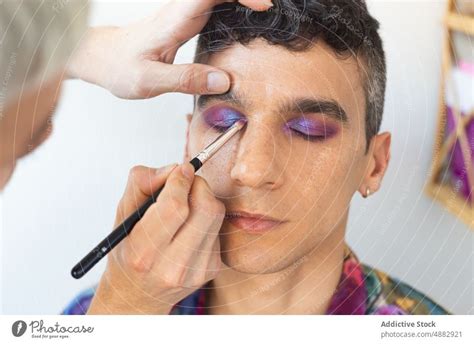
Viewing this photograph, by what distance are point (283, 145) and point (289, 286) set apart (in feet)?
0.47

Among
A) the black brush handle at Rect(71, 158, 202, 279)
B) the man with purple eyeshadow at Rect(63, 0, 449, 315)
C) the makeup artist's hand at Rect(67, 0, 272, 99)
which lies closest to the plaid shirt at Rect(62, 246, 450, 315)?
the man with purple eyeshadow at Rect(63, 0, 449, 315)

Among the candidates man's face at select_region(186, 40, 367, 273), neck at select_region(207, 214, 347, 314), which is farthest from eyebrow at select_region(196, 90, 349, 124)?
neck at select_region(207, 214, 347, 314)

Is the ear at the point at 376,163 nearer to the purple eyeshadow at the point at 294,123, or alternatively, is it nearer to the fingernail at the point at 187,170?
the purple eyeshadow at the point at 294,123

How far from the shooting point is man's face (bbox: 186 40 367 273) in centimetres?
56

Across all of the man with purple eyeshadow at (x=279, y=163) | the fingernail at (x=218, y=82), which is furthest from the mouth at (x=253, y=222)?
the fingernail at (x=218, y=82)

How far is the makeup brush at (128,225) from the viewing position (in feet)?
1.83

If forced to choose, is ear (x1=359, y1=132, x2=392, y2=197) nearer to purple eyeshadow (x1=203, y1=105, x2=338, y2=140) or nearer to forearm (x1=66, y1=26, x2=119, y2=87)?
purple eyeshadow (x1=203, y1=105, x2=338, y2=140)

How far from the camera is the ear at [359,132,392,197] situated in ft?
1.98

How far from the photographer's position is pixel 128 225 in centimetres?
57

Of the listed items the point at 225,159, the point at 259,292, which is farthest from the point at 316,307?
the point at 225,159

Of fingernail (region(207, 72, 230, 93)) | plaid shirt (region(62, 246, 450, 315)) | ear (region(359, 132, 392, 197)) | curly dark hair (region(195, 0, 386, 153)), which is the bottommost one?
plaid shirt (region(62, 246, 450, 315))

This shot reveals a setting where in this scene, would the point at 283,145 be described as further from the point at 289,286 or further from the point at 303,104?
the point at 289,286

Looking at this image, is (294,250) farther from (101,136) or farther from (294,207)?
(101,136)

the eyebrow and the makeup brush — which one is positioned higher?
the eyebrow
